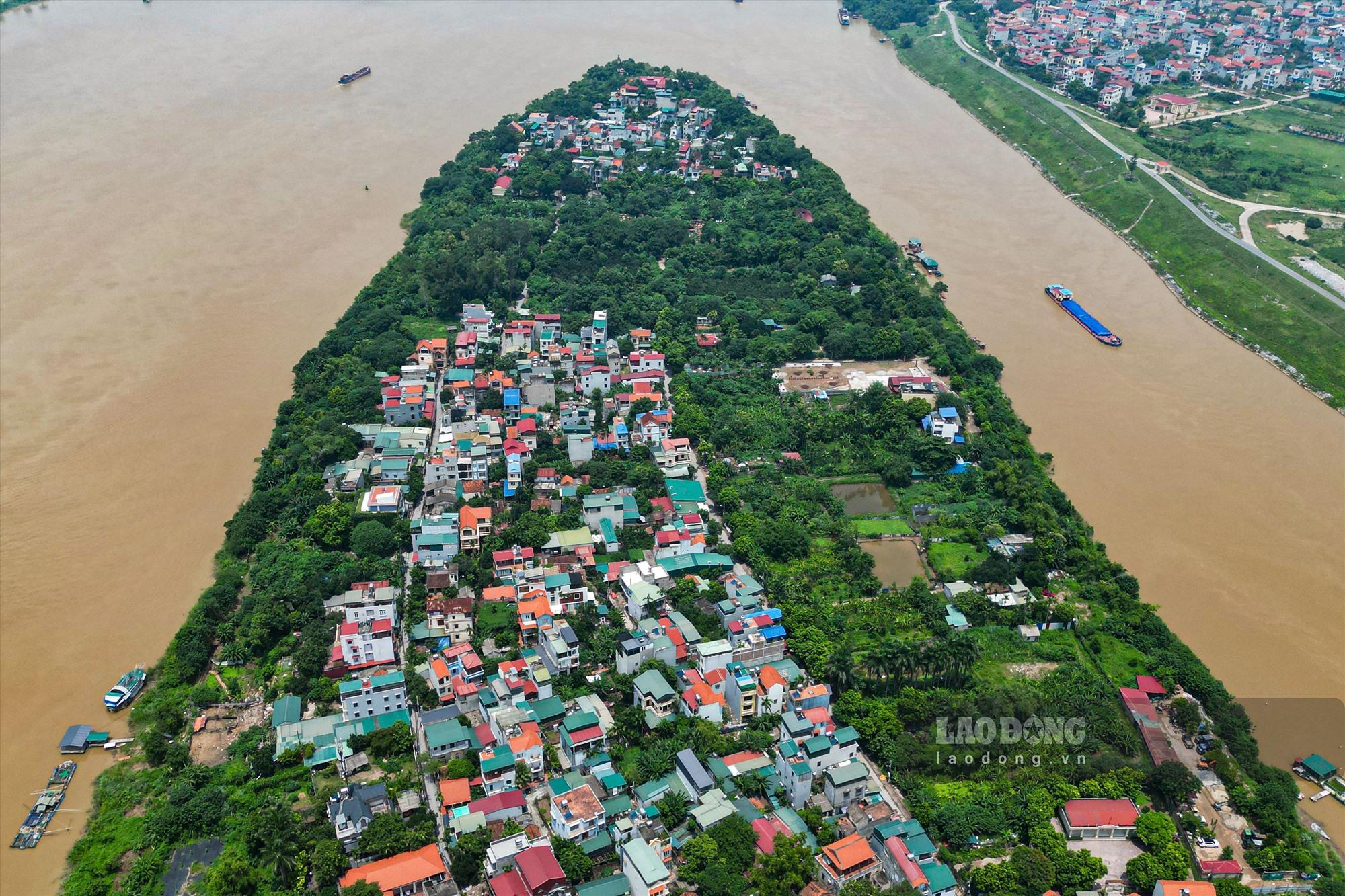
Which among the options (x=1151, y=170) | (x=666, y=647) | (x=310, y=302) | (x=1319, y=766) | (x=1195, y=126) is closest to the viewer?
(x=1319, y=766)

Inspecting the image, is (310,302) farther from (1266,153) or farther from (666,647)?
(1266,153)

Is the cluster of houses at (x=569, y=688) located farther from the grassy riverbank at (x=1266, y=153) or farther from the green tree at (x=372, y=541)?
the grassy riverbank at (x=1266, y=153)

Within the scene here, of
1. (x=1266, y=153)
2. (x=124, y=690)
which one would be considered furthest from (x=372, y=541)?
(x=1266, y=153)

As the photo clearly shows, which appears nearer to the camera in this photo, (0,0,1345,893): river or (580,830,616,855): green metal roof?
(580,830,616,855): green metal roof

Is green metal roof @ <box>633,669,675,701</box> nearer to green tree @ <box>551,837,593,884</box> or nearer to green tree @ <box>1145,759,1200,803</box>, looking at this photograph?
green tree @ <box>551,837,593,884</box>

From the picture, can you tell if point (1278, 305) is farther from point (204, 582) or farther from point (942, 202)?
point (204, 582)

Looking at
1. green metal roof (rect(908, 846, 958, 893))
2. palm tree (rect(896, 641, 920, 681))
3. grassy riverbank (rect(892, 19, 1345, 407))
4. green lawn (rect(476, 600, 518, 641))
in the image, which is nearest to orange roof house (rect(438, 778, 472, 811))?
green lawn (rect(476, 600, 518, 641))

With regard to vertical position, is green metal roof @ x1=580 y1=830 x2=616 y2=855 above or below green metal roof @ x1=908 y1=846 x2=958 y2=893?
above
